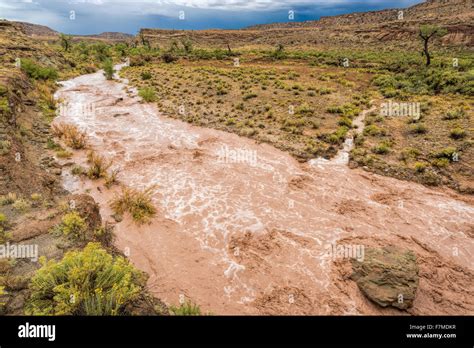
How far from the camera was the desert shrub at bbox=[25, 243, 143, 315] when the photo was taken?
4.46m

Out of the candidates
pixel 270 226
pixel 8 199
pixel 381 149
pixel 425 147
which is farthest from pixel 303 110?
pixel 8 199

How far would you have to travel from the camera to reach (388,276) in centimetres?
673

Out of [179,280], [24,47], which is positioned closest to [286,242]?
→ [179,280]

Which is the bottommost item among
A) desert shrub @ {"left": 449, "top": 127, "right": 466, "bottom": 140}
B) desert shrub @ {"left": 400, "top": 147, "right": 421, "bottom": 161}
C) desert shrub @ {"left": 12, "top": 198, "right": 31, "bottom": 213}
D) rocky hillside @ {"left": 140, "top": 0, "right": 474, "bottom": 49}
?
desert shrub @ {"left": 12, "top": 198, "right": 31, "bottom": 213}

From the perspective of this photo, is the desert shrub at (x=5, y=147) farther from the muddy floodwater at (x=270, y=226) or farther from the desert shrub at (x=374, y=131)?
the desert shrub at (x=374, y=131)

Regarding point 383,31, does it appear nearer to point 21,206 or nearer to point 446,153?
point 446,153

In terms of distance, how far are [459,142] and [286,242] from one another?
38.6 ft

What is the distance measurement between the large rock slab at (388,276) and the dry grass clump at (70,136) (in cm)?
1410

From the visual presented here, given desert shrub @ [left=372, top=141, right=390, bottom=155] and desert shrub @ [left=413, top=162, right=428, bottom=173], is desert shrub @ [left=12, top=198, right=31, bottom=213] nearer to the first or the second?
desert shrub @ [left=372, top=141, right=390, bottom=155]

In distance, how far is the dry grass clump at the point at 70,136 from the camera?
46.9 feet

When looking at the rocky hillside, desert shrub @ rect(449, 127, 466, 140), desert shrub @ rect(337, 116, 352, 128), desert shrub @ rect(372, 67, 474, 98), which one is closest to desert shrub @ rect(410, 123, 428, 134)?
desert shrub @ rect(449, 127, 466, 140)

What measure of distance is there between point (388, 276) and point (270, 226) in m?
3.75

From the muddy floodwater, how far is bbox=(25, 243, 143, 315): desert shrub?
197 centimetres
